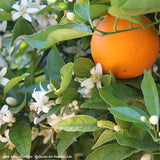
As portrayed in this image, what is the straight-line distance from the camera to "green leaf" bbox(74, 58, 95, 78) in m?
0.62

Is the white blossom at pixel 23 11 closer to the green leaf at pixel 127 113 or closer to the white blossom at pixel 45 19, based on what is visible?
the white blossom at pixel 45 19

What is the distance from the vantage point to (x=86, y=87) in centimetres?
63

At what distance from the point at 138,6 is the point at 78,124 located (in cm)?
26

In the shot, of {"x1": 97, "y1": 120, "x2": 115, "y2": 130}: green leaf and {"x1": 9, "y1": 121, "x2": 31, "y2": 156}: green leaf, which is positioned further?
{"x1": 9, "y1": 121, "x2": 31, "y2": 156}: green leaf

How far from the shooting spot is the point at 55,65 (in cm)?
69

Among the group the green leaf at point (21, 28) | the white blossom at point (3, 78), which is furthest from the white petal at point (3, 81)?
the green leaf at point (21, 28)

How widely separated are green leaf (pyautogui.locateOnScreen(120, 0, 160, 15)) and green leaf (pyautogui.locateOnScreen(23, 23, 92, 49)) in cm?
10

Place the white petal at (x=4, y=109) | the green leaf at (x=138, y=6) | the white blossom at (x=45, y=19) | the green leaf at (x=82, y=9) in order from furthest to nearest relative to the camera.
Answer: the white blossom at (x=45, y=19) → the white petal at (x=4, y=109) → the green leaf at (x=82, y=9) → the green leaf at (x=138, y=6)

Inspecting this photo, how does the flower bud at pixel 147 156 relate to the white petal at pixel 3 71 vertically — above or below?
below

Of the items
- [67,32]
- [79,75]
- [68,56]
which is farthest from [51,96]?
[68,56]

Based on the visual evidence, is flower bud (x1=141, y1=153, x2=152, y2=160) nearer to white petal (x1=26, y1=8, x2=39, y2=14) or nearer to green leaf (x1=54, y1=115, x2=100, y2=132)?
green leaf (x1=54, y1=115, x2=100, y2=132)

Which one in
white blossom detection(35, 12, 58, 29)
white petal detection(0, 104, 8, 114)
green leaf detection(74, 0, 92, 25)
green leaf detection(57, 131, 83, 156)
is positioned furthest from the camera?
white blossom detection(35, 12, 58, 29)

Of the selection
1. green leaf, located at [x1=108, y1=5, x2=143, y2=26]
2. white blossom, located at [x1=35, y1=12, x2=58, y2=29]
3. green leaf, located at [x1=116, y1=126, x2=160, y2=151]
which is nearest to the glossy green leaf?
green leaf, located at [x1=108, y1=5, x2=143, y2=26]

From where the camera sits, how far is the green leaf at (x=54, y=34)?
1.57ft
